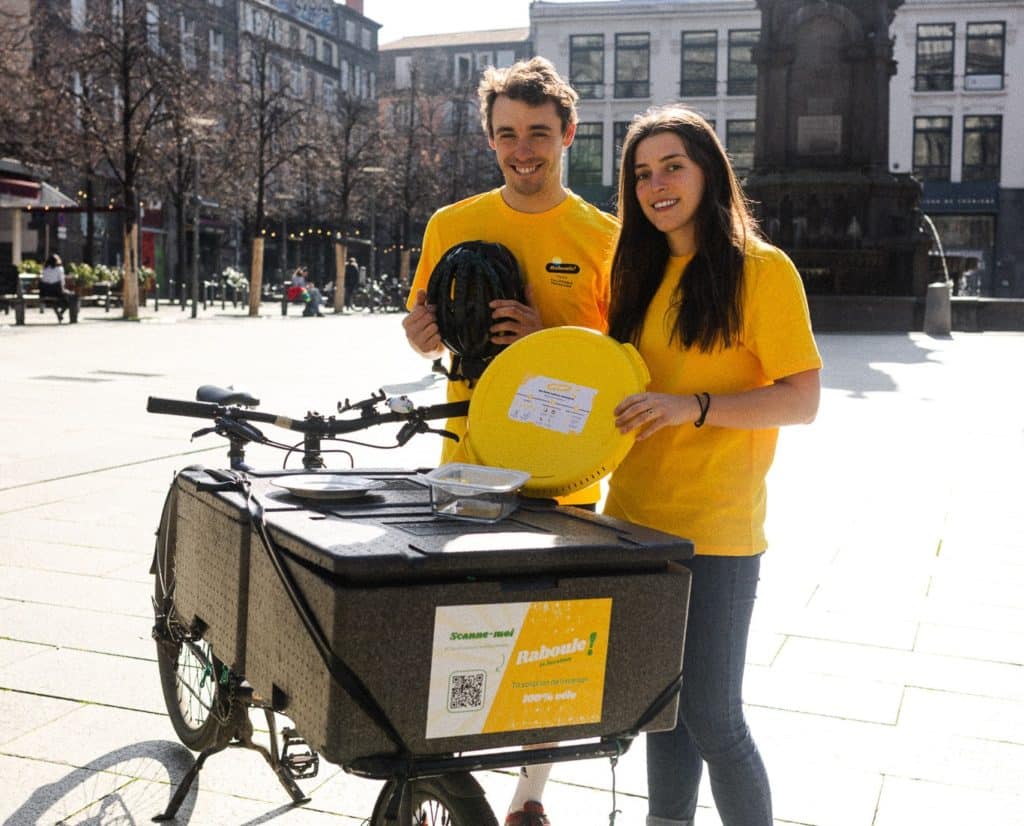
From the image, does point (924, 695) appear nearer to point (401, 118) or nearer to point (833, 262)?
point (833, 262)

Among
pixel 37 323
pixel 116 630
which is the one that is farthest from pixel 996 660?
pixel 37 323

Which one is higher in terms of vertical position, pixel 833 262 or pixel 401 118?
pixel 401 118

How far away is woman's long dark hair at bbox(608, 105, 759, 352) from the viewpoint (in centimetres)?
287

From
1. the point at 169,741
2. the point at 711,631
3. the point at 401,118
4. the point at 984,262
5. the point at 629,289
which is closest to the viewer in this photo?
the point at 711,631

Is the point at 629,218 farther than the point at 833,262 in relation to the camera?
No

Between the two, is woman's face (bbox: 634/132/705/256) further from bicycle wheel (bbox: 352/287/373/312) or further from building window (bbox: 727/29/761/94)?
building window (bbox: 727/29/761/94)

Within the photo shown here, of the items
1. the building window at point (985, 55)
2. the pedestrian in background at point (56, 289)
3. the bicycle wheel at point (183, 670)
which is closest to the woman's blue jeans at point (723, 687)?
the bicycle wheel at point (183, 670)

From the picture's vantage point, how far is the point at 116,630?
212 inches

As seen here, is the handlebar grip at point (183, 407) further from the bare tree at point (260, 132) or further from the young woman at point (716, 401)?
the bare tree at point (260, 132)

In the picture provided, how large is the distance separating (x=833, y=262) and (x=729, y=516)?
82.6 feet

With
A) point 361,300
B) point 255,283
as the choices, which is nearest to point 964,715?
point 255,283

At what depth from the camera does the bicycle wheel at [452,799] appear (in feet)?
8.24

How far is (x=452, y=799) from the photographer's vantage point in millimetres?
2529

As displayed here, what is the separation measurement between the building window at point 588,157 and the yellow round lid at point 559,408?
234 feet
